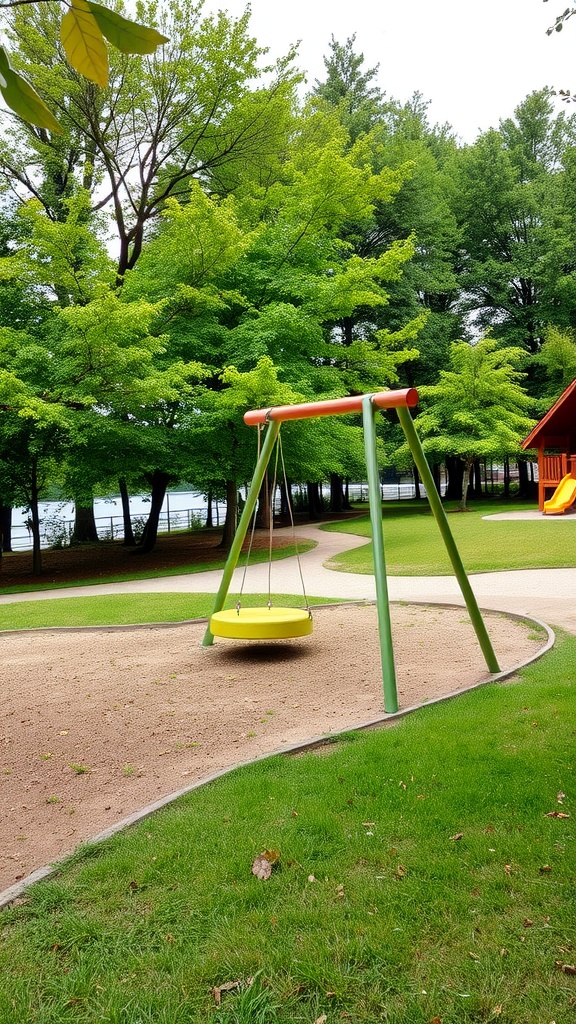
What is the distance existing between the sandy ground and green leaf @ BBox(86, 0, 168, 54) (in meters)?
3.71

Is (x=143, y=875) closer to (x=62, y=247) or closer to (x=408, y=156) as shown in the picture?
(x=62, y=247)

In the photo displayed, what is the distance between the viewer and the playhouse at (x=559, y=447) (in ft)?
82.9

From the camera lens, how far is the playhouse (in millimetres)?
25266

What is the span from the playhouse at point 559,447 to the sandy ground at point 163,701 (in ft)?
53.9

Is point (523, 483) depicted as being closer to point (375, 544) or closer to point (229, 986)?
point (375, 544)

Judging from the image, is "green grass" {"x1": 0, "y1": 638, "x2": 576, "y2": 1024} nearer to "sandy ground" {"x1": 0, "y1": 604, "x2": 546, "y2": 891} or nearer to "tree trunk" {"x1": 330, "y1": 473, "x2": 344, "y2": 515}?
"sandy ground" {"x1": 0, "y1": 604, "x2": 546, "y2": 891}

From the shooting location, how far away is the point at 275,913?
294 centimetres

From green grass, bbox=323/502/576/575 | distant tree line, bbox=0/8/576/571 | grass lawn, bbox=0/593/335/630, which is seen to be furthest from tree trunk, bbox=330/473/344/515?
grass lawn, bbox=0/593/335/630

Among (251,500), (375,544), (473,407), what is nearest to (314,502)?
(473,407)

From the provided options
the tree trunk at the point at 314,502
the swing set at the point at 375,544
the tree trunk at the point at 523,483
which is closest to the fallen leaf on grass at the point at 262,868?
the swing set at the point at 375,544

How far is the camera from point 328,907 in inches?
116

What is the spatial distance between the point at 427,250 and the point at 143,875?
A: 37040 millimetres

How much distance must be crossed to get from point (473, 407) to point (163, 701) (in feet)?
83.7

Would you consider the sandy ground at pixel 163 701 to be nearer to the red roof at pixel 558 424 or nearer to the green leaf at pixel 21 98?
the green leaf at pixel 21 98
